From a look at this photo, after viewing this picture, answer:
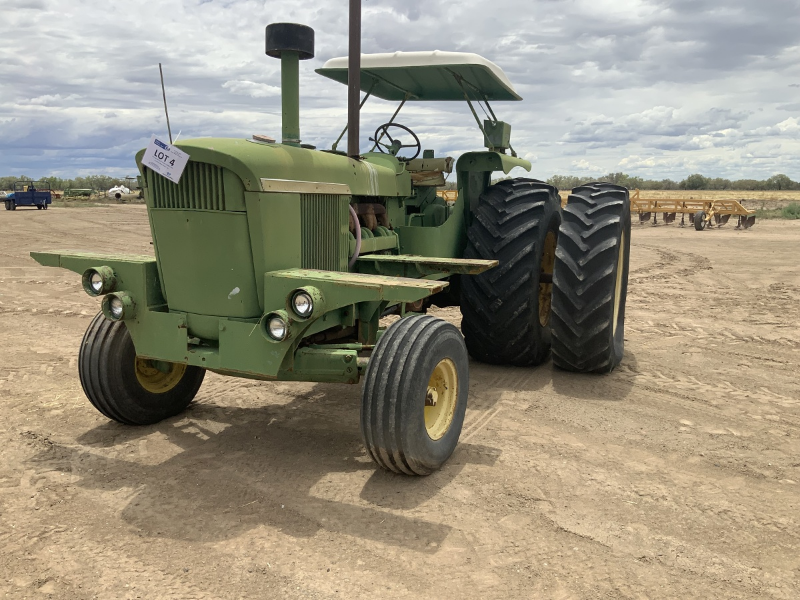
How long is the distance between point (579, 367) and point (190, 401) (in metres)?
3.19

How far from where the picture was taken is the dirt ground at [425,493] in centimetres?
287

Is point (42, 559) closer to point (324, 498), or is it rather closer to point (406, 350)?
point (324, 498)

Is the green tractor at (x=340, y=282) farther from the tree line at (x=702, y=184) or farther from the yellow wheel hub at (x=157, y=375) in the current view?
the tree line at (x=702, y=184)

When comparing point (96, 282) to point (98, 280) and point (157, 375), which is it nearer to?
point (98, 280)

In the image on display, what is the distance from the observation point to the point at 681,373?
6.01 metres

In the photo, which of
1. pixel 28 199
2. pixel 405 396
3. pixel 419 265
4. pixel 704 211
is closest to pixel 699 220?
pixel 704 211

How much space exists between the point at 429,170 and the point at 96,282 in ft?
10.1

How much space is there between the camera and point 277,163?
12.4 ft

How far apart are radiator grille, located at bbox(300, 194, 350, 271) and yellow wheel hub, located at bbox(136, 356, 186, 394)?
1343 millimetres

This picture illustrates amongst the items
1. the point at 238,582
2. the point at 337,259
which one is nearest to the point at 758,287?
the point at 337,259

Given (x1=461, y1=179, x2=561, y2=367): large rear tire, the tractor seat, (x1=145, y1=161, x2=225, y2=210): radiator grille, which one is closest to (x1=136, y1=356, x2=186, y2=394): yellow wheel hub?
(x1=145, y1=161, x2=225, y2=210): radiator grille

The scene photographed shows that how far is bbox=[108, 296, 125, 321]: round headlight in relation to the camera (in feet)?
13.0

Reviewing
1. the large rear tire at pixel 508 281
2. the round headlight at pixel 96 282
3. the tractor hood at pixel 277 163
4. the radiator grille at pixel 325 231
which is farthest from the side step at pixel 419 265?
the round headlight at pixel 96 282

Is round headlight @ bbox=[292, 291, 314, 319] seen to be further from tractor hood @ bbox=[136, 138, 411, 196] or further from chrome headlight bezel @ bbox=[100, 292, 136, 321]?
chrome headlight bezel @ bbox=[100, 292, 136, 321]
